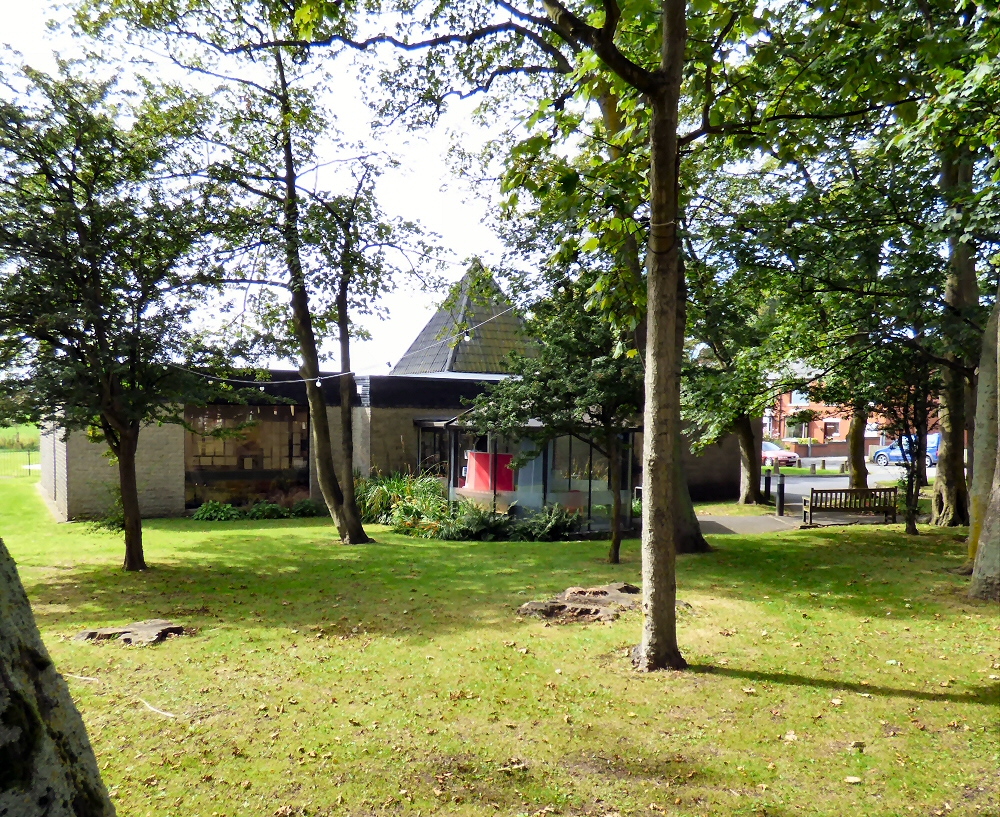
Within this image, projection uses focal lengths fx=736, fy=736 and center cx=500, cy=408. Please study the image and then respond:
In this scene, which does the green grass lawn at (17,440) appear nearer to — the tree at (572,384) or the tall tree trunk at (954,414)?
the tree at (572,384)

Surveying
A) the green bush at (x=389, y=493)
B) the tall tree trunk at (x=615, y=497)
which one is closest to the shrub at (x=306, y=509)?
the green bush at (x=389, y=493)

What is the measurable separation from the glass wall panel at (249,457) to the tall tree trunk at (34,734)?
19002 millimetres

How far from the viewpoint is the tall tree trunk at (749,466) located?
76.0 ft

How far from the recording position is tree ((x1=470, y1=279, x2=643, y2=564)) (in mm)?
11859

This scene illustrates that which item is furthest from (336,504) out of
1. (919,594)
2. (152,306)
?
(919,594)

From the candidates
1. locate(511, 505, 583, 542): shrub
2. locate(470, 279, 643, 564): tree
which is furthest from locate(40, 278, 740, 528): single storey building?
locate(470, 279, 643, 564): tree

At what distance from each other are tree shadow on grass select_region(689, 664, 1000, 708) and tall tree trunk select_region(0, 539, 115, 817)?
5.66 m

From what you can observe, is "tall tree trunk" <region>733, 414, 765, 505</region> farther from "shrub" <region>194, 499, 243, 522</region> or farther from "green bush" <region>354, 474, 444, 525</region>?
"shrub" <region>194, 499, 243, 522</region>

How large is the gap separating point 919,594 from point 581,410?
215 inches

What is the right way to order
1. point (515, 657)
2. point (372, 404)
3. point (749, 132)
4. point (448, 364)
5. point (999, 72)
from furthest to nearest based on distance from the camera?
point (448, 364) → point (372, 404) → point (999, 72) → point (515, 657) → point (749, 132)

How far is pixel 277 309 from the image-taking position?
16031 millimetres

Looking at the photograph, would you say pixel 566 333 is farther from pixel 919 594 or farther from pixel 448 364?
pixel 448 364

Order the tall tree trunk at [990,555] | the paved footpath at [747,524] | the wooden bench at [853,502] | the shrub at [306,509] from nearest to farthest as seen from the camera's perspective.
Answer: the tall tree trunk at [990,555] → the wooden bench at [853,502] → the paved footpath at [747,524] → the shrub at [306,509]

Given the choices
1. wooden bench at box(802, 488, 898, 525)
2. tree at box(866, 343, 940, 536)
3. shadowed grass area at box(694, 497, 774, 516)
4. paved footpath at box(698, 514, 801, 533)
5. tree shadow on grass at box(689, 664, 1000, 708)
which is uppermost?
tree at box(866, 343, 940, 536)
